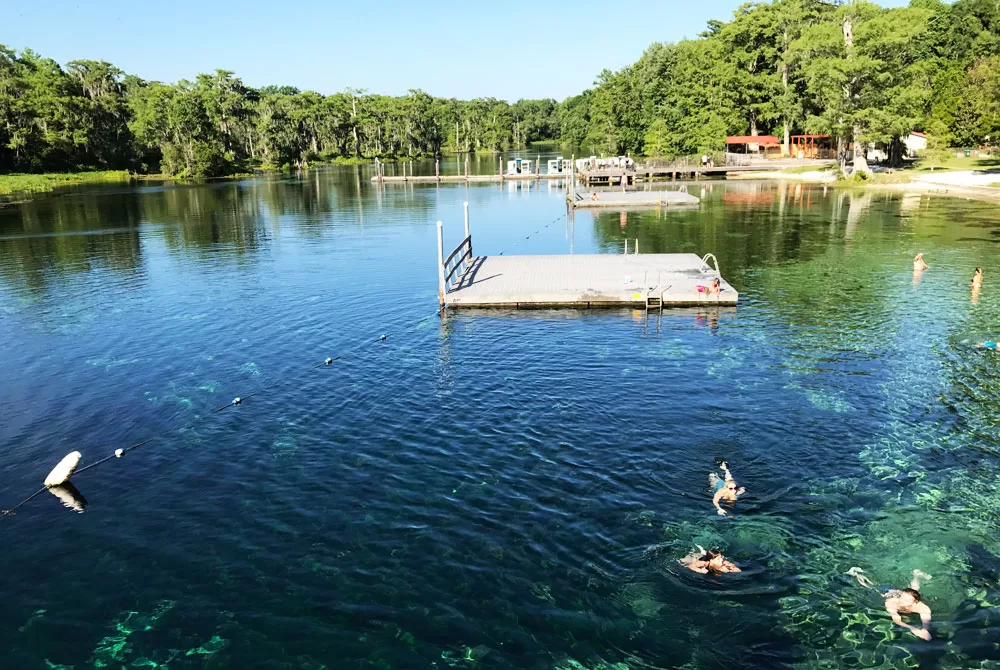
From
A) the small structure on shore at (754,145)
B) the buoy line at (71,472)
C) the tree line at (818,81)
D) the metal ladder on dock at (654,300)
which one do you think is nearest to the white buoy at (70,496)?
the buoy line at (71,472)

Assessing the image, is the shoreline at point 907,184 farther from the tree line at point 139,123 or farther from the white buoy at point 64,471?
the tree line at point 139,123

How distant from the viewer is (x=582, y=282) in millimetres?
35125

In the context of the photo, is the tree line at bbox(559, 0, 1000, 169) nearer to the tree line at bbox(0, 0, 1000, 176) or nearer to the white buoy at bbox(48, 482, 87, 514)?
the tree line at bbox(0, 0, 1000, 176)

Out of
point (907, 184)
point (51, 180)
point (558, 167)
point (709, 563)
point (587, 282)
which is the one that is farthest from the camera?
point (558, 167)

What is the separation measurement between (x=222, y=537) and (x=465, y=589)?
590 centimetres

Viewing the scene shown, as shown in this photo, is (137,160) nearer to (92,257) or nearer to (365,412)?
(92,257)

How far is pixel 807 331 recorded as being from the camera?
28.3m

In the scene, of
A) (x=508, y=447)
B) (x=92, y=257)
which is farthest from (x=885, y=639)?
(x=92, y=257)

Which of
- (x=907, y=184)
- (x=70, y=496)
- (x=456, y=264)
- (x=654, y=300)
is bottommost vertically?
(x=70, y=496)

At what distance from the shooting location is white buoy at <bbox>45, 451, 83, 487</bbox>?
1744 cm

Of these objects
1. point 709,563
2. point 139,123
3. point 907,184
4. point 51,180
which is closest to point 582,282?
point 709,563

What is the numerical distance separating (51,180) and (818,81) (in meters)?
125

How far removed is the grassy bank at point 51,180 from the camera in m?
110

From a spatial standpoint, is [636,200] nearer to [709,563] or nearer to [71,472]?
[709,563]
